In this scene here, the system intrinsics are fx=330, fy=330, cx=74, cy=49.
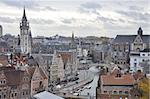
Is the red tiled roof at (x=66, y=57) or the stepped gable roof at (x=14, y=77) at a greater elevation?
the red tiled roof at (x=66, y=57)

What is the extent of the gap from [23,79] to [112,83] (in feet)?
9.82

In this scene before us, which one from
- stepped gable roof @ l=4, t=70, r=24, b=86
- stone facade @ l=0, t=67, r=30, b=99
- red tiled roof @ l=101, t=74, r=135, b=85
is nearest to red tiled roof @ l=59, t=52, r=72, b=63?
stone facade @ l=0, t=67, r=30, b=99

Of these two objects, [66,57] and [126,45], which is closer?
[66,57]

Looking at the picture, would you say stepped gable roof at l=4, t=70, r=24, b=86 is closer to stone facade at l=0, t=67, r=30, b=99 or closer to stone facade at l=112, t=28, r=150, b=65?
stone facade at l=0, t=67, r=30, b=99

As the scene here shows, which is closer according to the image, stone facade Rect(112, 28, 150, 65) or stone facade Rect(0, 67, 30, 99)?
stone facade Rect(0, 67, 30, 99)

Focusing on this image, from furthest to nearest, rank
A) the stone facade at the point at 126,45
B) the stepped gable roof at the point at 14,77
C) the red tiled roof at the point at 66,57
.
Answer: the stone facade at the point at 126,45 → the red tiled roof at the point at 66,57 → the stepped gable roof at the point at 14,77

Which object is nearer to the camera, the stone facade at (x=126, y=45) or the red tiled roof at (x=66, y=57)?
the red tiled roof at (x=66, y=57)

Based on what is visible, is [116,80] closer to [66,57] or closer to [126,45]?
[66,57]

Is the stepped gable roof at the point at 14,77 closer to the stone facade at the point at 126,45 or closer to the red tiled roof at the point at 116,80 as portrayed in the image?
the red tiled roof at the point at 116,80

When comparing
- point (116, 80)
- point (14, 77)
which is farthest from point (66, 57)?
point (116, 80)

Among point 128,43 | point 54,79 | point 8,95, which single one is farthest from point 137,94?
point 128,43

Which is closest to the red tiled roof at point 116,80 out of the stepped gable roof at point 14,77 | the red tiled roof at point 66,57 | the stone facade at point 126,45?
the stepped gable roof at point 14,77

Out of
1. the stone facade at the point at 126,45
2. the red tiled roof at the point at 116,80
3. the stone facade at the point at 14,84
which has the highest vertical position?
the stone facade at the point at 126,45

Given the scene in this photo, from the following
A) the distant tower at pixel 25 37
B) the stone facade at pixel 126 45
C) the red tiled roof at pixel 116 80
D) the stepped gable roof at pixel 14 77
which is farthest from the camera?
the distant tower at pixel 25 37
